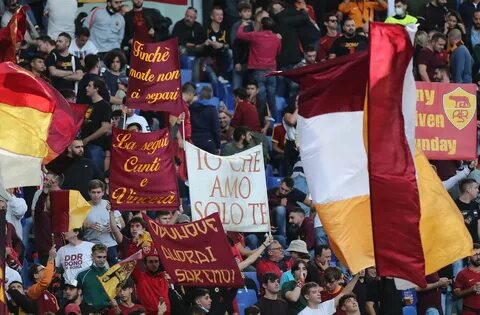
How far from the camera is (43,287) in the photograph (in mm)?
20875

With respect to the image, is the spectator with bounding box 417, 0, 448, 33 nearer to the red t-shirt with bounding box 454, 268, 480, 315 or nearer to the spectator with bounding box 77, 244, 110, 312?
the red t-shirt with bounding box 454, 268, 480, 315

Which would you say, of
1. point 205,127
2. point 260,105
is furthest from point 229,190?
point 260,105

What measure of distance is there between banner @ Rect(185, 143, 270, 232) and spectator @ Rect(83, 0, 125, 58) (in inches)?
251

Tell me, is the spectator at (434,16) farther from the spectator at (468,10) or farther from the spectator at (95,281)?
the spectator at (95,281)

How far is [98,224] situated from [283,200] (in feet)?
10.8

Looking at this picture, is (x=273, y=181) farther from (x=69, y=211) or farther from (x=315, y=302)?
(x=315, y=302)

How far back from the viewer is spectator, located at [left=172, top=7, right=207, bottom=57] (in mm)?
29703

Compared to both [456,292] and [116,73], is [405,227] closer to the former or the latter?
[456,292]

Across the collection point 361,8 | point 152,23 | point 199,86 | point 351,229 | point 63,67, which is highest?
point 351,229

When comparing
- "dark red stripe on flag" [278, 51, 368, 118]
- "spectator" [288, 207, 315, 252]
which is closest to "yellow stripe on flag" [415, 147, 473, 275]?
"dark red stripe on flag" [278, 51, 368, 118]

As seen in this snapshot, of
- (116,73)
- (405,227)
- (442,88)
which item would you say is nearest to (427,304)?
(442,88)

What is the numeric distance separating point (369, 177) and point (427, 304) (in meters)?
7.13

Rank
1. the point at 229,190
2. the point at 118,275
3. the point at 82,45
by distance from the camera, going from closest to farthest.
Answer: the point at 118,275, the point at 229,190, the point at 82,45

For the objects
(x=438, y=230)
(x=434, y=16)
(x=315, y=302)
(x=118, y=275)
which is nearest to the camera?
(x=438, y=230)
